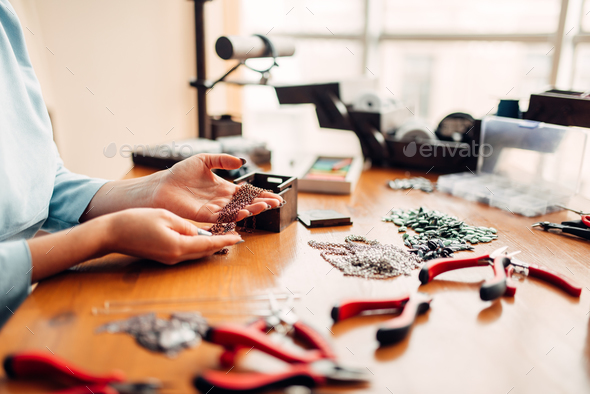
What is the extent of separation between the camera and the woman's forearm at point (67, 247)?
69 cm

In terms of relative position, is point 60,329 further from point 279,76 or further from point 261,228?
point 279,76

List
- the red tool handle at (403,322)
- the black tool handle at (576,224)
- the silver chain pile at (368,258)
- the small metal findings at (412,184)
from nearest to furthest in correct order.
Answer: the red tool handle at (403,322) < the silver chain pile at (368,258) < the black tool handle at (576,224) < the small metal findings at (412,184)

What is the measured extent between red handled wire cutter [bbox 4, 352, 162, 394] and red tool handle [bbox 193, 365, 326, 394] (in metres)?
0.06

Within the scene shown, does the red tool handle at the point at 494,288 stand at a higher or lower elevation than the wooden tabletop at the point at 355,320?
higher

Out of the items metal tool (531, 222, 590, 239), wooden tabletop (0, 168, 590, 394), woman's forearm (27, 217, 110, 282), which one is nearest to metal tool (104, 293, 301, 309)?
wooden tabletop (0, 168, 590, 394)

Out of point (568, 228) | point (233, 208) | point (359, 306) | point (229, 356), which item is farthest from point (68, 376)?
point (568, 228)

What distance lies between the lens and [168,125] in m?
2.55

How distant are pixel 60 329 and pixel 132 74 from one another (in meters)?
2.07

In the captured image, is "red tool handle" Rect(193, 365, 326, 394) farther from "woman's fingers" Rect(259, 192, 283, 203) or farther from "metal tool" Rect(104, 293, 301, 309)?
"woman's fingers" Rect(259, 192, 283, 203)

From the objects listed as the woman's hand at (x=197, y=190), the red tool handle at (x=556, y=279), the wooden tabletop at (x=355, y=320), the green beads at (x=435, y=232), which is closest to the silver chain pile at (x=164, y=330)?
the wooden tabletop at (x=355, y=320)

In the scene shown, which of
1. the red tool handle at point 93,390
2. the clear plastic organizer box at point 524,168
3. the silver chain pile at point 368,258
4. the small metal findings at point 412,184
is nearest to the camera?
the red tool handle at point 93,390

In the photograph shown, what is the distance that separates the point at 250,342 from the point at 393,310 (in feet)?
0.84

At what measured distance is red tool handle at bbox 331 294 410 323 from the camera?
2.03ft

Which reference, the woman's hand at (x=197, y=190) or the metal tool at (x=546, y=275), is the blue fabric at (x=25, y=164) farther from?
the metal tool at (x=546, y=275)
